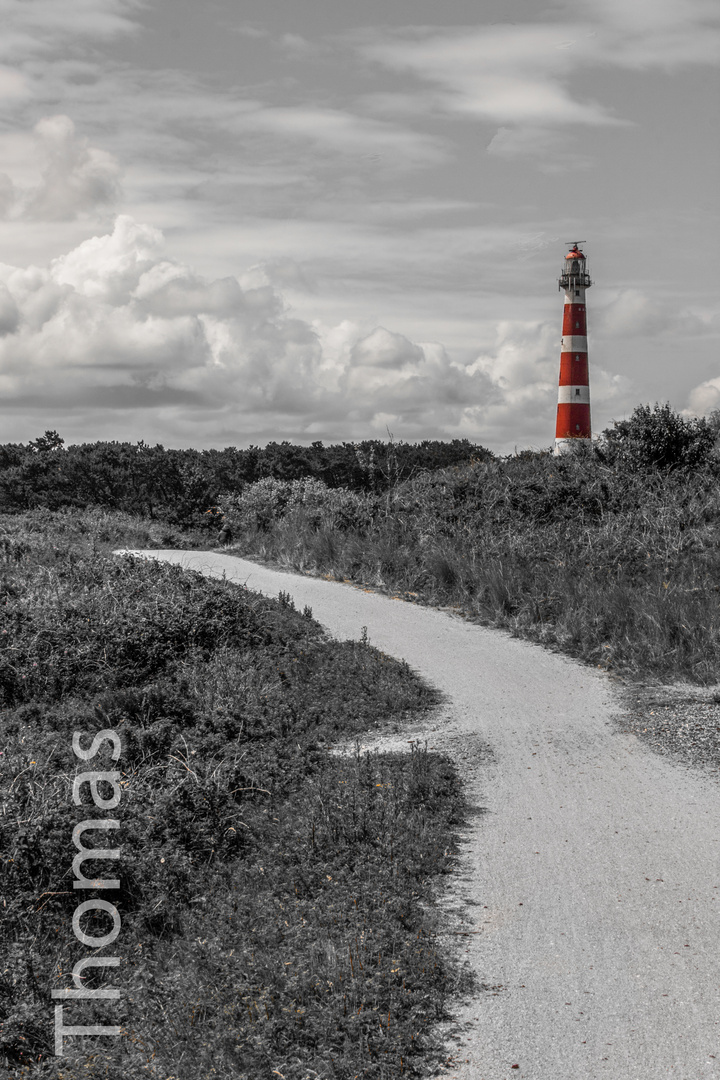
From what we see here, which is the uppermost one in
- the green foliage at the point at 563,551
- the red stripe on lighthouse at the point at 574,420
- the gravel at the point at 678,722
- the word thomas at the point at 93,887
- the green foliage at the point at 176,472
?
the red stripe on lighthouse at the point at 574,420

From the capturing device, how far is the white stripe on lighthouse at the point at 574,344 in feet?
124

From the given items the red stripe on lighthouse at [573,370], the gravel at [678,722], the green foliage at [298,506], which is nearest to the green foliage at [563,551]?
the green foliage at [298,506]

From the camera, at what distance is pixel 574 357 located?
37.6 m

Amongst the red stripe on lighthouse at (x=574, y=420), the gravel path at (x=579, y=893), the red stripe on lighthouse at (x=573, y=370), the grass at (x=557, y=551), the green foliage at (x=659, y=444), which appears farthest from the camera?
the red stripe on lighthouse at (x=573, y=370)

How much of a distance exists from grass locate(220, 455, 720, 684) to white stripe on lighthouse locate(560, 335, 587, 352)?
1830 cm

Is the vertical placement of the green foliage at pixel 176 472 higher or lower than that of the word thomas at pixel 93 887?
higher

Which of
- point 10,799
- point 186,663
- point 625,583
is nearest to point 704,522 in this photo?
point 625,583

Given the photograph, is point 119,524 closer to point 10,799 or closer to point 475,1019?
point 10,799

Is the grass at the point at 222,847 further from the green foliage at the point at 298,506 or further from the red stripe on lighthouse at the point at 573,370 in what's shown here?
the red stripe on lighthouse at the point at 573,370

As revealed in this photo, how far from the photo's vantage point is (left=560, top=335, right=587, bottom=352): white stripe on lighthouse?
37.8 meters

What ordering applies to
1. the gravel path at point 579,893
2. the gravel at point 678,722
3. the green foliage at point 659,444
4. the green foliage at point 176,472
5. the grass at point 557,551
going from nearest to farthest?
the gravel path at point 579,893, the gravel at point 678,722, the grass at point 557,551, the green foliage at point 659,444, the green foliage at point 176,472

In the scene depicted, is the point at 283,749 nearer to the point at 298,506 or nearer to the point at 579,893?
the point at 579,893

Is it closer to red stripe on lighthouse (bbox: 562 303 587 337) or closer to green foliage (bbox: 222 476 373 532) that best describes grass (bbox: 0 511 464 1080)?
green foliage (bbox: 222 476 373 532)

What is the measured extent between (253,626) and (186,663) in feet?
4.66
